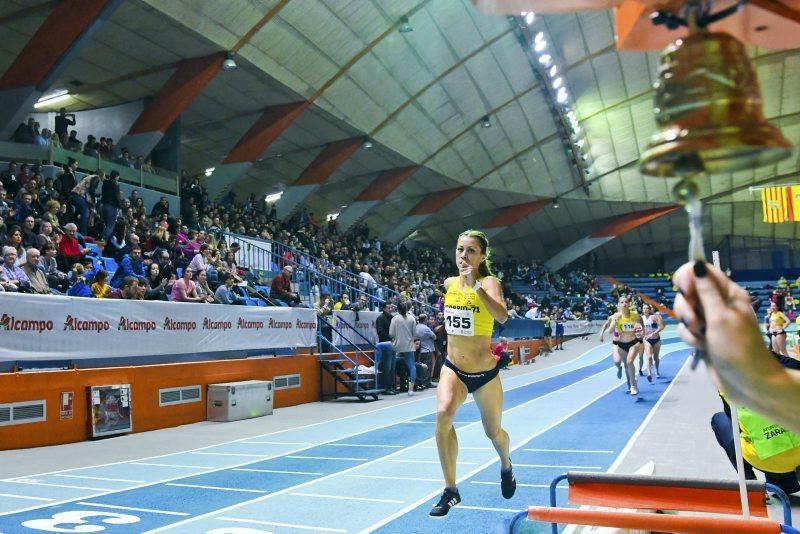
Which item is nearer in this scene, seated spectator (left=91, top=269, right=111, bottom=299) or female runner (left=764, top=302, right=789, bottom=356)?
seated spectator (left=91, top=269, right=111, bottom=299)

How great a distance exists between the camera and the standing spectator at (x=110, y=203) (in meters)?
15.3

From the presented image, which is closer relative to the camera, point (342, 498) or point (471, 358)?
point (471, 358)

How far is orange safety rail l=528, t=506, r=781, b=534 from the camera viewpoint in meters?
2.89

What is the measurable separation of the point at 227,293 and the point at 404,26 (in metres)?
13.2

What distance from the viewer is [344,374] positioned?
17.4 metres

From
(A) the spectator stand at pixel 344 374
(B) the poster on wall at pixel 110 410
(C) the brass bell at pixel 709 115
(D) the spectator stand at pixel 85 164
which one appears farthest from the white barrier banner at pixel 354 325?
(C) the brass bell at pixel 709 115

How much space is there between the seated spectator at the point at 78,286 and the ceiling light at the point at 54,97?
1413 centimetres

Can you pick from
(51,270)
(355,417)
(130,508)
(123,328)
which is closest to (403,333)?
(355,417)

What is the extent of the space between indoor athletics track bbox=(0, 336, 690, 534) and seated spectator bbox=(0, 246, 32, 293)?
130 inches

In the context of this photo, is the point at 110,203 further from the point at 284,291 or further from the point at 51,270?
the point at 284,291

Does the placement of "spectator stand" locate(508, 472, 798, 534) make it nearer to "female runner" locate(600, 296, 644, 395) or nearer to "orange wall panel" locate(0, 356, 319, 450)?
"orange wall panel" locate(0, 356, 319, 450)

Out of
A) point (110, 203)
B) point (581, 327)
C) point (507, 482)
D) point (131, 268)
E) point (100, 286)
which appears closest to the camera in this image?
point (507, 482)

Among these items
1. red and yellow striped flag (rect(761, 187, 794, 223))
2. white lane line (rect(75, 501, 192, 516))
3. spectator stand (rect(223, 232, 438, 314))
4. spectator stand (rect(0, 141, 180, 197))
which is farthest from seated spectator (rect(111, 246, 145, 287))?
red and yellow striped flag (rect(761, 187, 794, 223))

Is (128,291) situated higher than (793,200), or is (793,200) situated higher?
(793,200)
